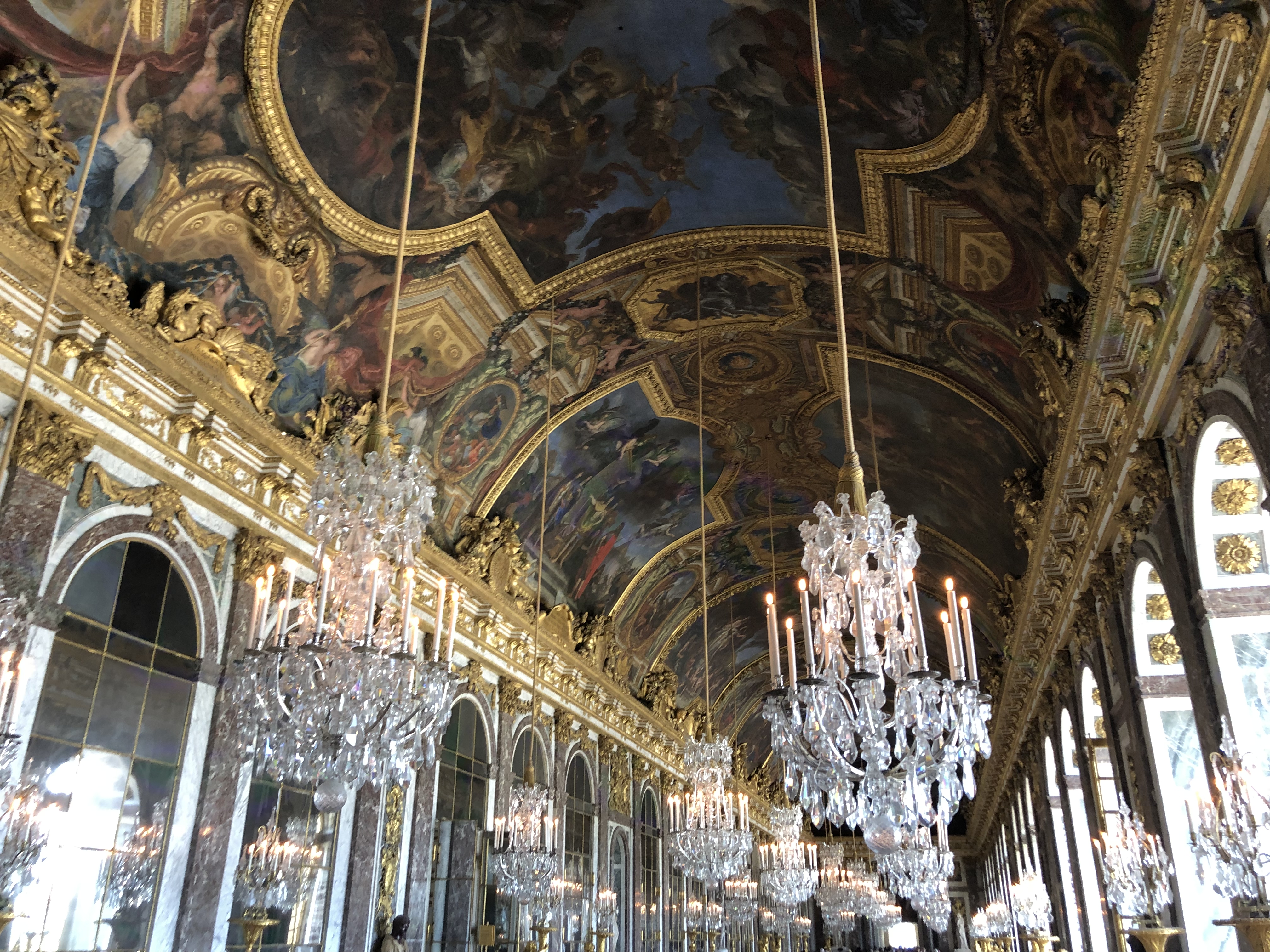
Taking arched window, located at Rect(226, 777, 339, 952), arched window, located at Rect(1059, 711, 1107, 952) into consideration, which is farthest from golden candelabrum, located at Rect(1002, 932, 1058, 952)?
Result: arched window, located at Rect(226, 777, 339, 952)

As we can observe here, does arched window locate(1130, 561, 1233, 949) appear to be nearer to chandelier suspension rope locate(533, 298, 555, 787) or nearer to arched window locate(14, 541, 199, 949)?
chandelier suspension rope locate(533, 298, 555, 787)

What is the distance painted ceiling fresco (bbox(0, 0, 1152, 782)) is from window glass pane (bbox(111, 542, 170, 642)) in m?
2.46

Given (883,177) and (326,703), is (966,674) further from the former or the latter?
(883,177)

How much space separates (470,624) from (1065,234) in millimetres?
9792

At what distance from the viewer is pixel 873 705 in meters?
5.34

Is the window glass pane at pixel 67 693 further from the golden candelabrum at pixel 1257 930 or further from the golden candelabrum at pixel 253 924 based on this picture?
the golden candelabrum at pixel 1257 930

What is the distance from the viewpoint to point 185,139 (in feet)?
29.1

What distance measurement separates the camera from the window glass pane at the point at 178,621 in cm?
895

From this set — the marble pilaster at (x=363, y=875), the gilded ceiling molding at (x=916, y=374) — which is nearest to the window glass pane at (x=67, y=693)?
the marble pilaster at (x=363, y=875)

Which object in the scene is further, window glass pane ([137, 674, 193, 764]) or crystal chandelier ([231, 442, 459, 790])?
window glass pane ([137, 674, 193, 764])

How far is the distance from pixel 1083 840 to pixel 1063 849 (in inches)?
91.2

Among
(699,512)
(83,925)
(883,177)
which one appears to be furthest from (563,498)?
(83,925)

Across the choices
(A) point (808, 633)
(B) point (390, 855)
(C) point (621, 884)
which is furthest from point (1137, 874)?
(C) point (621, 884)

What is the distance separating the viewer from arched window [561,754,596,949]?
650 inches
